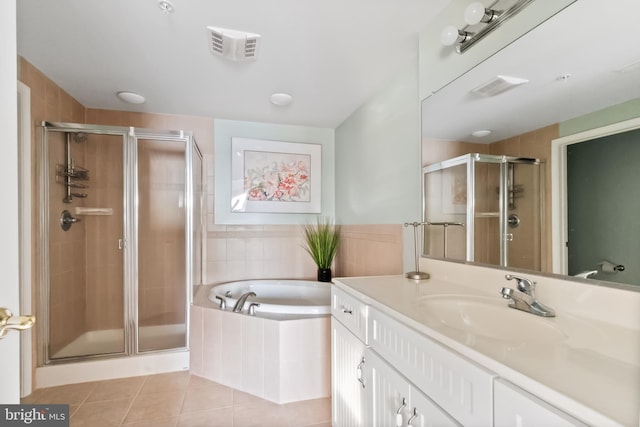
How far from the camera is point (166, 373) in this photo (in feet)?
7.30

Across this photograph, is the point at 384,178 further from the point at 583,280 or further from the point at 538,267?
the point at 583,280

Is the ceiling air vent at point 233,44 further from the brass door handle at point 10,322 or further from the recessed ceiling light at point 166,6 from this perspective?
the brass door handle at point 10,322

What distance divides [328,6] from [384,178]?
1.11 metres

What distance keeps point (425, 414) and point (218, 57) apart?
2022 millimetres

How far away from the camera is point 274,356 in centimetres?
187

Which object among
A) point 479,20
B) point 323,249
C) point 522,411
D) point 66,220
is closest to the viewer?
point 522,411

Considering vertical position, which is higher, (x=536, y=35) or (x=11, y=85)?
(x=536, y=35)

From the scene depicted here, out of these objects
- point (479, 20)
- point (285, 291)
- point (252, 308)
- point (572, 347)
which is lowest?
point (285, 291)

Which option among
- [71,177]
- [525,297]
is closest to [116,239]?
[71,177]

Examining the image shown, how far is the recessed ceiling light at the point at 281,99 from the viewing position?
2.31m

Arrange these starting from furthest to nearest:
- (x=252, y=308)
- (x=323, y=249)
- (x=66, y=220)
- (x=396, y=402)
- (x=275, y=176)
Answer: (x=275, y=176) < (x=323, y=249) < (x=66, y=220) < (x=252, y=308) < (x=396, y=402)

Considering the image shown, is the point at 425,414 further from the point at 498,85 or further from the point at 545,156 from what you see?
the point at 498,85

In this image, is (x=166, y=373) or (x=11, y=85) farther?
(x=166, y=373)

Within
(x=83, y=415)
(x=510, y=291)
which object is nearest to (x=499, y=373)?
(x=510, y=291)
